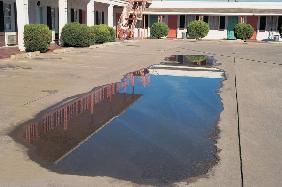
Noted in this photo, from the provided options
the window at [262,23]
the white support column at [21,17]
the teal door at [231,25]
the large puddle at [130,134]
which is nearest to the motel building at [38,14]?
the white support column at [21,17]

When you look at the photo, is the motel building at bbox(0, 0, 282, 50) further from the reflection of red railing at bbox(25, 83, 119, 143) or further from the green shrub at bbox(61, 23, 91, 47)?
the reflection of red railing at bbox(25, 83, 119, 143)

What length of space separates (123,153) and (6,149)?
Result: 5.68ft

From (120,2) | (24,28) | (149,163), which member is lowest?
(149,163)

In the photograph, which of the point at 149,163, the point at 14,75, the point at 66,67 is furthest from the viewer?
the point at 66,67

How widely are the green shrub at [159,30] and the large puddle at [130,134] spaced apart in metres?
31.0

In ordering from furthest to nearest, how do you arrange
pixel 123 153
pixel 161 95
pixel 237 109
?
1. pixel 161 95
2. pixel 237 109
3. pixel 123 153

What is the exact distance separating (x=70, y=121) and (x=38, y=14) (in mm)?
17867

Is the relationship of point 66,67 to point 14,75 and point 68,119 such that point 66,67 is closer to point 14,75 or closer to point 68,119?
point 14,75

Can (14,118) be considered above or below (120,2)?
below

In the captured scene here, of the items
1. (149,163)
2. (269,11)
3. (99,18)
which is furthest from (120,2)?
(149,163)

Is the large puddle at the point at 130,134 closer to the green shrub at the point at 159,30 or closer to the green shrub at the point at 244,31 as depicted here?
the green shrub at the point at 159,30

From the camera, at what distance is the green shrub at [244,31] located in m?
40.8

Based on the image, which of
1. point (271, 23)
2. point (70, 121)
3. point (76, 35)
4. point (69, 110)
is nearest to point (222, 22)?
point (271, 23)

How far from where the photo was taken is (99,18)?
35156 mm
